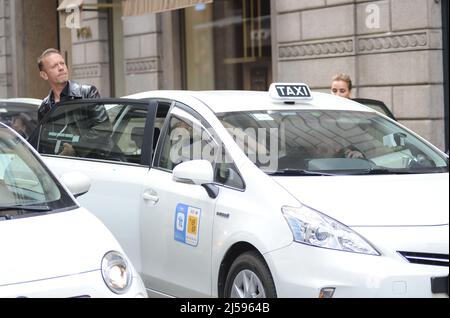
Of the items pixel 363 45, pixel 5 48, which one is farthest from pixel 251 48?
pixel 5 48

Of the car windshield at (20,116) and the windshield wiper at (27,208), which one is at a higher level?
the car windshield at (20,116)

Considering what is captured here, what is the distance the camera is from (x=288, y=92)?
20.4 feet

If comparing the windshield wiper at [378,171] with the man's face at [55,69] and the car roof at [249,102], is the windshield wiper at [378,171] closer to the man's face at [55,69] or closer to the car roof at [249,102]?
the car roof at [249,102]

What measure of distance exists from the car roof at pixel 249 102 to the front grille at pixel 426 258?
5.85 ft

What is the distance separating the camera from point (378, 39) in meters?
12.2

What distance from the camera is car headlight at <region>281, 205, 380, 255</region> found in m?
4.69

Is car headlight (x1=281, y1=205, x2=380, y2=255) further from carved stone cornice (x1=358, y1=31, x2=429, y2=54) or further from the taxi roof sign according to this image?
carved stone cornice (x1=358, y1=31, x2=429, y2=54)

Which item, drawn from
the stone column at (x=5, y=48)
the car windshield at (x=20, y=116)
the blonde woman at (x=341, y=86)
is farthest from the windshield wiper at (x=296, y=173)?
the stone column at (x=5, y=48)

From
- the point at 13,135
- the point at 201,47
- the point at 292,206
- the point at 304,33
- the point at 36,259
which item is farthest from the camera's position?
the point at 201,47

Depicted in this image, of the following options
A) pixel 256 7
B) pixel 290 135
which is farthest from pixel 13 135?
pixel 256 7

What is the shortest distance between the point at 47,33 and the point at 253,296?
66.5 ft

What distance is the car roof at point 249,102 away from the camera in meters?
6.05

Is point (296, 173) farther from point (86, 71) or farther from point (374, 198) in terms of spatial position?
point (86, 71)
